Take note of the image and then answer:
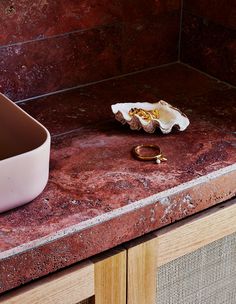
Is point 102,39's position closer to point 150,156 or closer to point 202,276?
point 150,156

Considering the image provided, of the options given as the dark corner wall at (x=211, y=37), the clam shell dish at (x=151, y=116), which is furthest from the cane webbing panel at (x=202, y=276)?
the dark corner wall at (x=211, y=37)

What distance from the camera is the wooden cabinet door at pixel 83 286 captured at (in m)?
0.95

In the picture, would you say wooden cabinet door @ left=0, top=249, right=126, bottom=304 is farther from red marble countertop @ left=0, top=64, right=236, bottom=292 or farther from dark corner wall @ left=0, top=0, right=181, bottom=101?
dark corner wall @ left=0, top=0, right=181, bottom=101

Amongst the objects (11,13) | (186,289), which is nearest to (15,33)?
(11,13)

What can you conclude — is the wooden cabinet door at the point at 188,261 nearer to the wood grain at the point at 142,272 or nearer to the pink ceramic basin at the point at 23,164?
the wood grain at the point at 142,272

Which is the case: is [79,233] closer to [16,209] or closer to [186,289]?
[16,209]

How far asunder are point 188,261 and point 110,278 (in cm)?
18

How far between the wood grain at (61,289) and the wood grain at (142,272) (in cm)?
8

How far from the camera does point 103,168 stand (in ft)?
3.66

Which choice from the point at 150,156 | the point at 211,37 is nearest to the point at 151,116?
the point at 150,156

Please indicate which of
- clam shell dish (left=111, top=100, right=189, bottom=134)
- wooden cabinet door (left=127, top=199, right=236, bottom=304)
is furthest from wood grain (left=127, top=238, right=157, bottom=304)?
clam shell dish (left=111, top=100, right=189, bottom=134)

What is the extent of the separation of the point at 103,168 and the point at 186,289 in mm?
275

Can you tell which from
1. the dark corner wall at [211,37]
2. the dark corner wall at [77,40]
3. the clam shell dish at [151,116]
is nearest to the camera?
the clam shell dish at [151,116]

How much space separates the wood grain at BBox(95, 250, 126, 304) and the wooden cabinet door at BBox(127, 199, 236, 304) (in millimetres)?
15
